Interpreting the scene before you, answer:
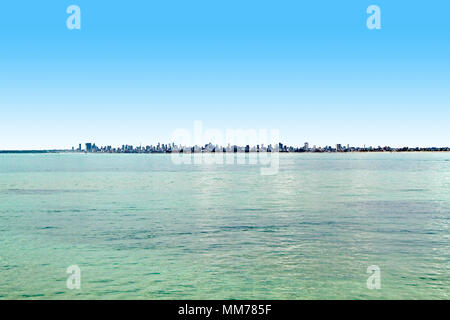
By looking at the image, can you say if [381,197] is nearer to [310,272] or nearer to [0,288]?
A: [310,272]

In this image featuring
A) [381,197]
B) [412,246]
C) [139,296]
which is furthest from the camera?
[381,197]

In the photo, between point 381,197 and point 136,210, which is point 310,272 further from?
point 381,197

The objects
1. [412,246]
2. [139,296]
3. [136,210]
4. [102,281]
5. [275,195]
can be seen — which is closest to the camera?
[139,296]

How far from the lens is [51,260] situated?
25.9 meters

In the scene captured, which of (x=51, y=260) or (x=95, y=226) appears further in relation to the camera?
(x=95, y=226)

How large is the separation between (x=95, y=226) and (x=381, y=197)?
3500 cm

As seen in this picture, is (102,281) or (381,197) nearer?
(102,281)

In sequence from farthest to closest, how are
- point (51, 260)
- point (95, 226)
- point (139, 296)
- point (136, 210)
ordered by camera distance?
1. point (136, 210)
2. point (95, 226)
3. point (51, 260)
4. point (139, 296)

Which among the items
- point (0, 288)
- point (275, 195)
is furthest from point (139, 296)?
point (275, 195)

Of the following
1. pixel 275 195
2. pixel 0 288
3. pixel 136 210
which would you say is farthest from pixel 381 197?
pixel 0 288

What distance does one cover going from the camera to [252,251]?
27.3 m
